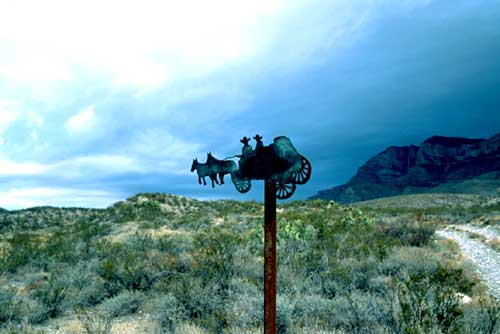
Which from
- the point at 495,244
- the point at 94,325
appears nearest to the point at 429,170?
the point at 495,244

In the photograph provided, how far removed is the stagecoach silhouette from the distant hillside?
3885 inches

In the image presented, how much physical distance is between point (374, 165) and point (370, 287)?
425 feet

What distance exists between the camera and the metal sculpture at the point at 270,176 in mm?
2783

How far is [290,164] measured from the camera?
9.09 feet

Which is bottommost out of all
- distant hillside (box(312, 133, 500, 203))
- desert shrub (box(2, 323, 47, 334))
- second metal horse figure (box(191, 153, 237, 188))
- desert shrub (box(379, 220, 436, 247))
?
desert shrub (box(2, 323, 47, 334))

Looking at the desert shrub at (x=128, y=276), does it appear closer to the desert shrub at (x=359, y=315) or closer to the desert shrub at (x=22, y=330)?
the desert shrub at (x=22, y=330)

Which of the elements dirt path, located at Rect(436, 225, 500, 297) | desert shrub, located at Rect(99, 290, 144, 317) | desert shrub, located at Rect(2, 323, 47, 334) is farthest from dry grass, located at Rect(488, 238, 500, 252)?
desert shrub, located at Rect(2, 323, 47, 334)

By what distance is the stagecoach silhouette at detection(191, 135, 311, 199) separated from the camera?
2.76 m

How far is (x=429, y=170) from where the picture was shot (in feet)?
385

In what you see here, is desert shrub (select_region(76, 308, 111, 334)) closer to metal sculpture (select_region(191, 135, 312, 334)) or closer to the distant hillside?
metal sculpture (select_region(191, 135, 312, 334))

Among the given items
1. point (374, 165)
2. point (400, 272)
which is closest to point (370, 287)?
point (400, 272)

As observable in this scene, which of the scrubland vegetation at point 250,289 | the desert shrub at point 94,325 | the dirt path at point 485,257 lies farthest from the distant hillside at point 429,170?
the desert shrub at point 94,325

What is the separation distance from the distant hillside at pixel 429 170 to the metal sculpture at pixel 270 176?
98.8m

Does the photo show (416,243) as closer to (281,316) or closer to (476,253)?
(476,253)
